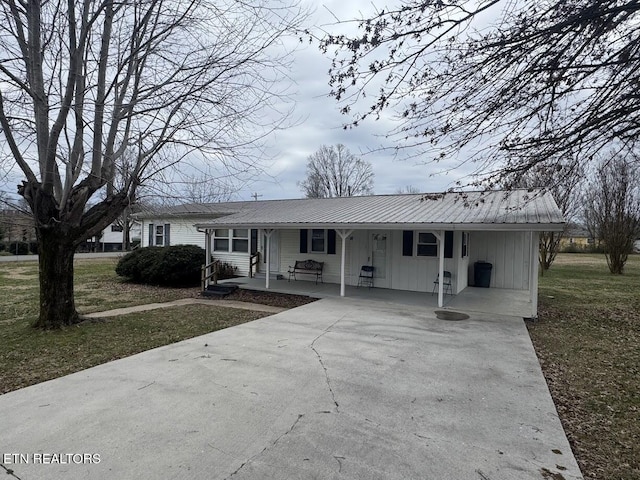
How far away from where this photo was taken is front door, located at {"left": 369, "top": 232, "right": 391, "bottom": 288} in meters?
12.5

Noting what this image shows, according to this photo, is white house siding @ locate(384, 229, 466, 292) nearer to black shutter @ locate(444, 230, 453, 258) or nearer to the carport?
the carport

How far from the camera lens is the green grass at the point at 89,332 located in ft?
17.1

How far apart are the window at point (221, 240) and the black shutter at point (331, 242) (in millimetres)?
5103

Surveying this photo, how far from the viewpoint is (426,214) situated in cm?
1033

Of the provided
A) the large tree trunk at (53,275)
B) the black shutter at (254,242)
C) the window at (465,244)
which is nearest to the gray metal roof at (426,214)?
the window at (465,244)

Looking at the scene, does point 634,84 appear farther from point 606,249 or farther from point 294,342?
point 606,249

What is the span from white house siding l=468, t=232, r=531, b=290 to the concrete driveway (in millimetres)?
7701

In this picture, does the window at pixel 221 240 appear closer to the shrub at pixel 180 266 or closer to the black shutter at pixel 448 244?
the shrub at pixel 180 266

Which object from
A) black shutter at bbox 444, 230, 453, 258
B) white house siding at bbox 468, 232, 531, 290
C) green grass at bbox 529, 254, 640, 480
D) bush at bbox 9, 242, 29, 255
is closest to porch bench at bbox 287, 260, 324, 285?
black shutter at bbox 444, 230, 453, 258

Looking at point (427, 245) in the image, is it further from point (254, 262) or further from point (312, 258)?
point (254, 262)

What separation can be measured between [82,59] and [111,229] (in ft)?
142

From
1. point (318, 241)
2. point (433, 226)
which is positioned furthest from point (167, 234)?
point (433, 226)

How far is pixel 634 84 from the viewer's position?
4.88m

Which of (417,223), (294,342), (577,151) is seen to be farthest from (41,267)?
(577,151)
